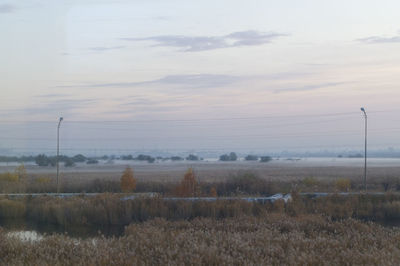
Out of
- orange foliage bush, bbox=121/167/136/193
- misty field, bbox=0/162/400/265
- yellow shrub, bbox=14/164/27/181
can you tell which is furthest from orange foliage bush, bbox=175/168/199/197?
yellow shrub, bbox=14/164/27/181

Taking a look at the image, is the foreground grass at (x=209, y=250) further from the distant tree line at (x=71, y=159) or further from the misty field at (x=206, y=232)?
the distant tree line at (x=71, y=159)

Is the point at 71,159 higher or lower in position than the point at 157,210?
lower

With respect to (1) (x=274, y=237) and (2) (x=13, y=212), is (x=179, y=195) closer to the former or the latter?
(2) (x=13, y=212)

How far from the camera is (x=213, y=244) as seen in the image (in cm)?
1249

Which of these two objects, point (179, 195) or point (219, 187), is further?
point (219, 187)

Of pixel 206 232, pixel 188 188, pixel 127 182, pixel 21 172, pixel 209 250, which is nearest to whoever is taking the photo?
pixel 209 250

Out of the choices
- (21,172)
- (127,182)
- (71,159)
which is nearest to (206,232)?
(127,182)

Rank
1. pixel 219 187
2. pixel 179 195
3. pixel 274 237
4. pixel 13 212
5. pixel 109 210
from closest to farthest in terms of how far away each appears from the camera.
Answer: pixel 274 237, pixel 109 210, pixel 13 212, pixel 179 195, pixel 219 187

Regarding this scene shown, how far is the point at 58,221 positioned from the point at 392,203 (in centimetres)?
1680

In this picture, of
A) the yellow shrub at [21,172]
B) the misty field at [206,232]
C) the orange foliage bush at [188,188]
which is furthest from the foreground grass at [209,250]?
the yellow shrub at [21,172]

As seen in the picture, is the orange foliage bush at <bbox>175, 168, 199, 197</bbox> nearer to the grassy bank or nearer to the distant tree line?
the grassy bank

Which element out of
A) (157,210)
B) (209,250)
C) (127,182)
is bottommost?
(157,210)

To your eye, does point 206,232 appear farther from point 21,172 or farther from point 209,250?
point 21,172

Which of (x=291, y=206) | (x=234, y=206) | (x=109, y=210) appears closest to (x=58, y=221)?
(x=109, y=210)
